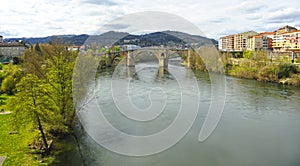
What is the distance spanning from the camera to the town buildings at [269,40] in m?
32.1

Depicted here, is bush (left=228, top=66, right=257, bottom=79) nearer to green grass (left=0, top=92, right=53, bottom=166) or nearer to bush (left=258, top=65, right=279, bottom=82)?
bush (left=258, top=65, right=279, bottom=82)

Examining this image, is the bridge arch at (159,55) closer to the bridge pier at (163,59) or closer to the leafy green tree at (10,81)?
the bridge pier at (163,59)

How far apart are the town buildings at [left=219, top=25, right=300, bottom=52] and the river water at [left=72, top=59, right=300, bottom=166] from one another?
21283mm

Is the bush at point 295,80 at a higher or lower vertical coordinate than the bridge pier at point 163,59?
lower

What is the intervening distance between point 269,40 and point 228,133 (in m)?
36.0

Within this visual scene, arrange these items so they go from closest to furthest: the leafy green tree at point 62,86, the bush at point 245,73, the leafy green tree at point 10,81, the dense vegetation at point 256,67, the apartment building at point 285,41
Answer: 1. the leafy green tree at point 62,86
2. the leafy green tree at point 10,81
3. the dense vegetation at point 256,67
4. the bush at point 245,73
5. the apartment building at point 285,41

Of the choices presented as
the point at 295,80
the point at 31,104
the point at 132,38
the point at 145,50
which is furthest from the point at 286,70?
the point at 31,104

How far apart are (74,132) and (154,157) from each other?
2766mm

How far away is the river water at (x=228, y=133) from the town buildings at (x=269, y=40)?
2128 cm

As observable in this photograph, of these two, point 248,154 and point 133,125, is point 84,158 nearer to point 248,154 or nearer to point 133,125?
point 133,125

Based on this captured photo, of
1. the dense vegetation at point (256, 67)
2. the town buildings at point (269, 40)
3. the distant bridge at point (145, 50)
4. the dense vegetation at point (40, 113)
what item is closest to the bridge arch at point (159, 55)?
the distant bridge at point (145, 50)

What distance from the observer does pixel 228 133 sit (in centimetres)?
823

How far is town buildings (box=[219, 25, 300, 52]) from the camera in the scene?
32106 mm

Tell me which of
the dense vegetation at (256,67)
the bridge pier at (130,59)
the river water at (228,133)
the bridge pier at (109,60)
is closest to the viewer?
the river water at (228,133)
